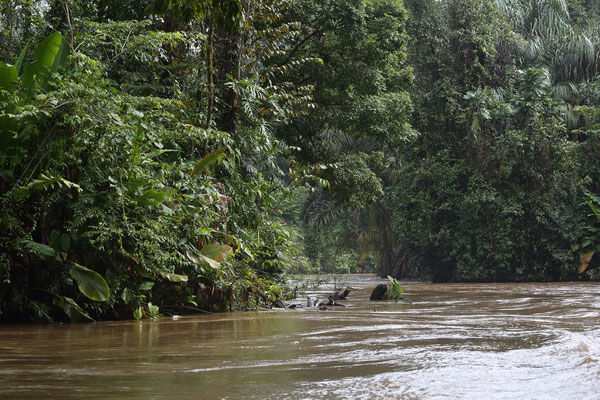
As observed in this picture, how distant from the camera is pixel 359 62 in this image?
15.3 meters

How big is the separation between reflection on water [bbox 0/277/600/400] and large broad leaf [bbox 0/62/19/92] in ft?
7.46

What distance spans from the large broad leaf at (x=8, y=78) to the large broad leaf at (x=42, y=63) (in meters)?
0.17

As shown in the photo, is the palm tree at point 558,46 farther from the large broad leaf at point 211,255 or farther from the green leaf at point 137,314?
the green leaf at point 137,314

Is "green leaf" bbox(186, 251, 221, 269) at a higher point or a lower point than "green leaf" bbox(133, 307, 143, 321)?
higher

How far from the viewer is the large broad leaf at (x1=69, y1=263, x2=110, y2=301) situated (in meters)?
5.52

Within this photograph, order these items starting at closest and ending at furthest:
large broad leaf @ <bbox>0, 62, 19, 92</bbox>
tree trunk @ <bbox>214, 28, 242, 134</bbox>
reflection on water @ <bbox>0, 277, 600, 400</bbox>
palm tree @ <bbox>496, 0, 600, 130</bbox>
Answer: reflection on water @ <bbox>0, 277, 600, 400</bbox> < large broad leaf @ <bbox>0, 62, 19, 92</bbox> < tree trunk @ <bbox>214, 28, 242, 134</bbox> < palm tree @ <bbox>496, 0, 600, 130</bbox>

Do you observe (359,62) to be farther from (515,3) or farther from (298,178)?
(515,3)

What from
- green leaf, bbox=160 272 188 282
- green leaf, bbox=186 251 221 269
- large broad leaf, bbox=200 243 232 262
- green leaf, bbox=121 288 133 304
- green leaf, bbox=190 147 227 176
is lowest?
green leaf, bbox=121 288 133 304

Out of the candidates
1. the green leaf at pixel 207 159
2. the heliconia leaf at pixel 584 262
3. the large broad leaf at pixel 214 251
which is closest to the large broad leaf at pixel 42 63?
the green leaf at pixel 207 159

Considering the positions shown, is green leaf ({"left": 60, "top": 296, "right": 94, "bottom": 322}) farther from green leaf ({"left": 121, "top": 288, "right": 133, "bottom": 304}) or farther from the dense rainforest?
green leaf ({"left": 121, "top": 288, "right": 133, "bottom": 304})

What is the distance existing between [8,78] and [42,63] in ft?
1.44

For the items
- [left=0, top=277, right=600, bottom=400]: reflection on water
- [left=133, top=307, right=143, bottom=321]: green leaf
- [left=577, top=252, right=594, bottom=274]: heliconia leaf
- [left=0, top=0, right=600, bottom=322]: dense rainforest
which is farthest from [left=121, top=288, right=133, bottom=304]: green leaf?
[left=577, top=252, right=594, bottom=274]: heliconia leaf

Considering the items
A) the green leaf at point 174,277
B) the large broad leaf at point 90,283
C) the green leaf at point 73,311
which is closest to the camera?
the large broad leaf at point 90,283

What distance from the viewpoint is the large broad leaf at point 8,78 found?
19.3ft
